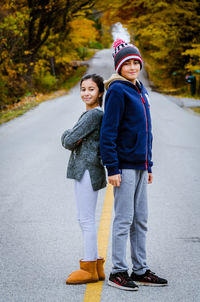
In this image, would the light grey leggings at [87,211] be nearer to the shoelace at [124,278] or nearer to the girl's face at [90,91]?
the shoelace at [124,278]

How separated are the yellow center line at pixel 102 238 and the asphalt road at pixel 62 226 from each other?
6 centimetres

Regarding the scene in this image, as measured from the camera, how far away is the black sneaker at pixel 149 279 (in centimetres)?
319

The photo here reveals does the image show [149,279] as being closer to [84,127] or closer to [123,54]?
[84,127]

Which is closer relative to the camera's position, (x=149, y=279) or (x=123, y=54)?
(x=123, y=54)

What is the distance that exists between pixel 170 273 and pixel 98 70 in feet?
122

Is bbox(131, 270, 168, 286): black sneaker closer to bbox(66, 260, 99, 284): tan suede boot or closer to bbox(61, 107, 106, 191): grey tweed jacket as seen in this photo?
bbox(66, 260, 99, 284): tan suede boot

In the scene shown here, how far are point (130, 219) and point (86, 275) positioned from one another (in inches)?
24.9

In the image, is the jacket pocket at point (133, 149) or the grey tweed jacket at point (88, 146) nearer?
the jacket pocket at point (133, 149)

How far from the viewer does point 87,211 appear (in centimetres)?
317

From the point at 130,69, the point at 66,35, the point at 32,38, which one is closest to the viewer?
the point at 130,69

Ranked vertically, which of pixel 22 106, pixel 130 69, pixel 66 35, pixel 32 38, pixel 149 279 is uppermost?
pixel 66 35

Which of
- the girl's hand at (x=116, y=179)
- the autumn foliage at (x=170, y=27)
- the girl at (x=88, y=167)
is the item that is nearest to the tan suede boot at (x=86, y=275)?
the girl at (x=88, y=167)

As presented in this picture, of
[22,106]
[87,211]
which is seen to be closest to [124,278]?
[87,211]

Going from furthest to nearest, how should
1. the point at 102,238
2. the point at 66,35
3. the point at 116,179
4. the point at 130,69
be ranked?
1. the point at 66,35
2. the point at 102,238
3. the point at 130,69
4. the point at 116,179
